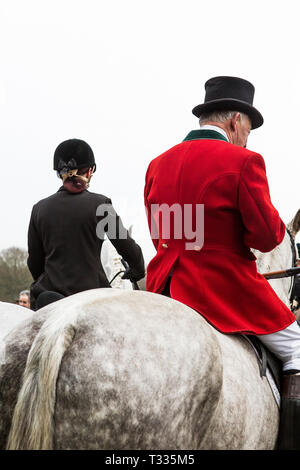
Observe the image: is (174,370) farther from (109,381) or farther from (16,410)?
(16,410)

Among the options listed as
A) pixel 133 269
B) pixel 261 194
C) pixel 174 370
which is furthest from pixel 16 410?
pixel 133 269

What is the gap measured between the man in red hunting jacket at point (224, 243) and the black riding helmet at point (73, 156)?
1375mm

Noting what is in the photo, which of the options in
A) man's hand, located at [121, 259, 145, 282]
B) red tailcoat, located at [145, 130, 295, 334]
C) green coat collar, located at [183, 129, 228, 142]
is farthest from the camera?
man's hand, located at [121, 259, 145, 282]

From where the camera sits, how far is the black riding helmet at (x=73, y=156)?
4641 millimetres

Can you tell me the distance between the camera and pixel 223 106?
11.9 ft

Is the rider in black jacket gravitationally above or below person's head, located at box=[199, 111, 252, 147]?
below

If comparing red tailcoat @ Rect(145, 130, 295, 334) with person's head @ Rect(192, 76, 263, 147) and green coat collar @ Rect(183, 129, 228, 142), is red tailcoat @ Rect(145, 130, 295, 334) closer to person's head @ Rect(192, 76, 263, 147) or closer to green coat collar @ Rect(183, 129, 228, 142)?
green coat collar @ Rect(183, 129, 228, 142)

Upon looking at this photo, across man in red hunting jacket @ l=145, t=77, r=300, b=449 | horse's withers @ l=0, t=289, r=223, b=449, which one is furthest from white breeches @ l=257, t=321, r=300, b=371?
horse's withers @ l=0, t=289, r=223, b=449

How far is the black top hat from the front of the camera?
11.9 ft

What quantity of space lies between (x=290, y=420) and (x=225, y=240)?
1023 mm

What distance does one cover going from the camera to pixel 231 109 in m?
3.65

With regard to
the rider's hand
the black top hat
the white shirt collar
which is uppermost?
the black top hat

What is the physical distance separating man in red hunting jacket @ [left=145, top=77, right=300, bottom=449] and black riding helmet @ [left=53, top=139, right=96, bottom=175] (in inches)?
54.1

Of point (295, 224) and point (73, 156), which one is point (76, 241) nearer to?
point (73, 156)
